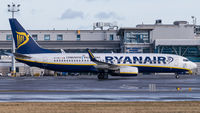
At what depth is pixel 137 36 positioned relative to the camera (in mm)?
89438

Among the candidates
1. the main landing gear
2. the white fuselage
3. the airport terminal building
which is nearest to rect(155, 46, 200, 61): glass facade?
the airport terminal building

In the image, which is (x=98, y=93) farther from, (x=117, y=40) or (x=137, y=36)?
(x=117, y=40)

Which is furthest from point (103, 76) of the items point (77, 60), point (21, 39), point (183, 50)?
point (183, 50)

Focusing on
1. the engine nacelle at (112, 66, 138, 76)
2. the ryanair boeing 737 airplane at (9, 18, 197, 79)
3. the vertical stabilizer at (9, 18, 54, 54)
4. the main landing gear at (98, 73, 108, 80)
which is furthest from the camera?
the vertical stabilizer at (9, 18, 54, 54)

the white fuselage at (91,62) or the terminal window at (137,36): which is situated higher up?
the terminal window at (137,36)

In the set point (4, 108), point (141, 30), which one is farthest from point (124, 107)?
point (141, 30)

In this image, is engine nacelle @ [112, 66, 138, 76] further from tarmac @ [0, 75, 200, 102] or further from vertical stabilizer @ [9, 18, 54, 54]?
tarmac @ [0, 75, 200, 102]

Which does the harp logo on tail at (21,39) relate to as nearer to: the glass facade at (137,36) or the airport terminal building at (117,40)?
the airport terminal building at (117,40)

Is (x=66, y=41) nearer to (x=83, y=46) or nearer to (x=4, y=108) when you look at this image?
(x=83, y=46)

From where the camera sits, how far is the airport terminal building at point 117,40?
85.6 meters

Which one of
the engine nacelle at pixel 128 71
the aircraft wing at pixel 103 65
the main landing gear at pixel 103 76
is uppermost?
the aircraft wing at pixel 103 65

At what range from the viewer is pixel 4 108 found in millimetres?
19578

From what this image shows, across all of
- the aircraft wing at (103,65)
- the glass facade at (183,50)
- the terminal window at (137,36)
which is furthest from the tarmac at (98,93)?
the terminal window at (137,36)

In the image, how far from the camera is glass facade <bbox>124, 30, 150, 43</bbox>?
8930 centimetres
